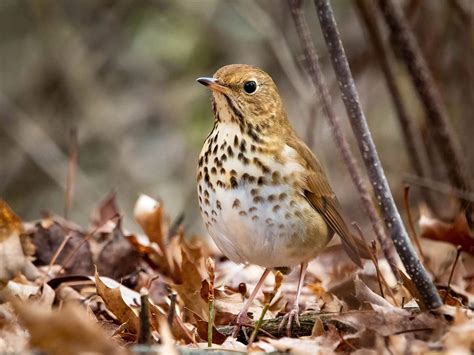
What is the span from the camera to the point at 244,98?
12.5 feet

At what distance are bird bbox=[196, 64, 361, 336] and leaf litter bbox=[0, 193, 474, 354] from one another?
198 mm

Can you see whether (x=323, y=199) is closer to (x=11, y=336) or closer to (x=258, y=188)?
(x=258, y=188)

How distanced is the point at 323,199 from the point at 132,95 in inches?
244

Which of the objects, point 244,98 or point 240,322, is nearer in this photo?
point 240,322

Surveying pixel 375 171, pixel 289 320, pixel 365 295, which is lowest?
pixel 289 320

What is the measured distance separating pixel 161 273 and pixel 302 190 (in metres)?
1.02

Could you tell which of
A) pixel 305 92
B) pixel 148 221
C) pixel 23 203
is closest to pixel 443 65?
pixel 305 92

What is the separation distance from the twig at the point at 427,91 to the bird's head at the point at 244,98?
1.00 m

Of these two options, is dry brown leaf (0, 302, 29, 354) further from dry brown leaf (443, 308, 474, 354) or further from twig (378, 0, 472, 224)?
twig (378, 0, 472, 224)

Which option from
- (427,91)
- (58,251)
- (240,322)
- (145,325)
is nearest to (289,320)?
(240,322)

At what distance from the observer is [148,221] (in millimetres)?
4445

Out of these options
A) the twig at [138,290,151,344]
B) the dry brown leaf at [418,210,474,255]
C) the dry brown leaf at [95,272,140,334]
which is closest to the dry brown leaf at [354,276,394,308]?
the dry brown leaf at [95,272,140,334]

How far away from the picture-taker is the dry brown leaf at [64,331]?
1.95m

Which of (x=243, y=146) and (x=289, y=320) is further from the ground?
(x=243, y=146)
